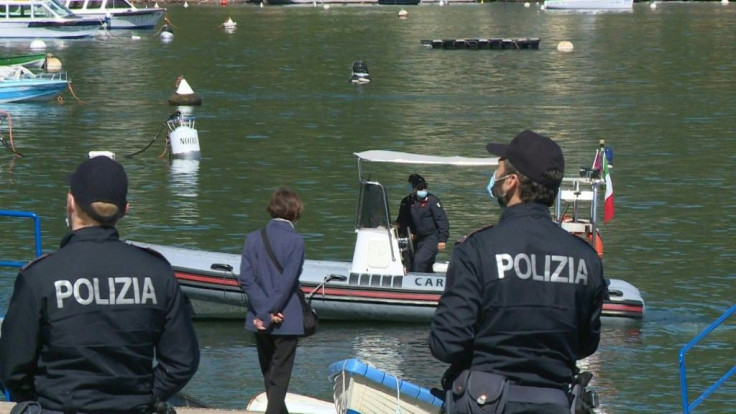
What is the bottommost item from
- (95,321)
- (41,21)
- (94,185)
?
(41,21)

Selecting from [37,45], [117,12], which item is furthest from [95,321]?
[117,12]

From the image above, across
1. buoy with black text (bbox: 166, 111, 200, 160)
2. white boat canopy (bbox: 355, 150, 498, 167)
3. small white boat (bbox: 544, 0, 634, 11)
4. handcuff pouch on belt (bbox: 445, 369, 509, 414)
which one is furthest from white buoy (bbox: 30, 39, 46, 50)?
handcuff pouch on belt (bbox: 445, 369, 509, 414)

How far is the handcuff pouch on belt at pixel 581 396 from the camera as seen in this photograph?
5.21 meters

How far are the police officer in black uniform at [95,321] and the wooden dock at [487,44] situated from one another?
68.6 metres

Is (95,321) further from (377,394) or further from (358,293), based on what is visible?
(358,293)

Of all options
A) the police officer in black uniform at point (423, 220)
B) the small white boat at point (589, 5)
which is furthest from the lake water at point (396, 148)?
the small white boat at point (589, 5)

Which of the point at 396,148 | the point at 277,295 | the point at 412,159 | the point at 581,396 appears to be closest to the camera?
the point at 581,396

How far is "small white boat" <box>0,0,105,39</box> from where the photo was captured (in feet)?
245

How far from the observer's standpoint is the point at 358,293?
52.5 ft

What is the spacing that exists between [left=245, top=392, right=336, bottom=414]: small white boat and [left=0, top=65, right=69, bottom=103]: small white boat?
34320 mm

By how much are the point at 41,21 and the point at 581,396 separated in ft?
239

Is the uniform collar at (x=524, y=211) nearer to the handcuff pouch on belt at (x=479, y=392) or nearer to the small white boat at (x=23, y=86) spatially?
the handcuff pouch on belt at (x=479, y=392)

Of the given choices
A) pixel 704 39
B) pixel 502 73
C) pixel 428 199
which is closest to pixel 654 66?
pixel 502 73

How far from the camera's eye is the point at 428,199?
1609 cm
